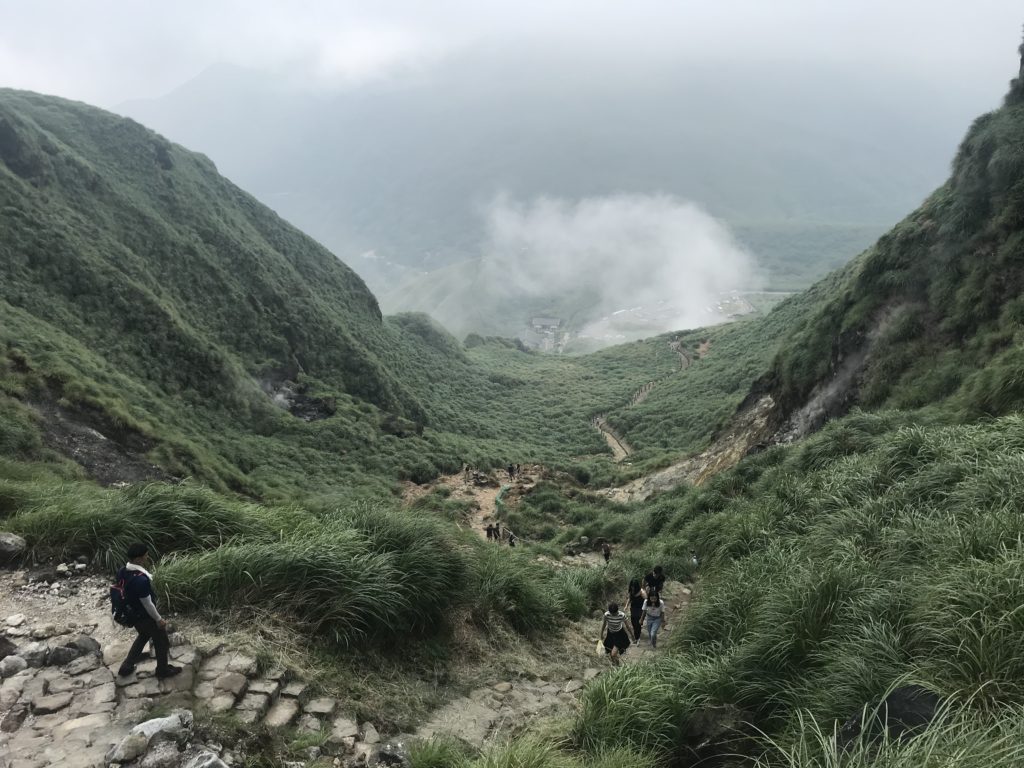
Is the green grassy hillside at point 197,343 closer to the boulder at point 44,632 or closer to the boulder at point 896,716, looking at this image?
the boulder at point 44,632

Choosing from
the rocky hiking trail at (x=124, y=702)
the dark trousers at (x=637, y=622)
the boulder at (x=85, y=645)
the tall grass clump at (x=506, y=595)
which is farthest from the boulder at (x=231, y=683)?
the dark trousers at (x=637, y=622)

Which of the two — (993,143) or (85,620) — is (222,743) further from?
(993,143)

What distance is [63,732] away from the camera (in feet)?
14.6

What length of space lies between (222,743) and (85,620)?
8.91ft

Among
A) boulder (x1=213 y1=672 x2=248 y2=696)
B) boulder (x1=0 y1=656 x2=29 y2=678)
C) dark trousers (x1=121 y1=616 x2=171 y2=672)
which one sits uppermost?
dark trousers (x1=121 y1=616 x2=171 y2=672)

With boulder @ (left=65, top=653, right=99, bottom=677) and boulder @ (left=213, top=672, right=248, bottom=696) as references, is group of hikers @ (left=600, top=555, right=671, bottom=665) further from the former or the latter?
boulder @ (left=65, top=653, right=99, bottom=677)

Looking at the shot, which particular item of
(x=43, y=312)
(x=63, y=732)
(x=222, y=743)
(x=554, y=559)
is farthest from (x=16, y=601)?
(x=43, y=312)

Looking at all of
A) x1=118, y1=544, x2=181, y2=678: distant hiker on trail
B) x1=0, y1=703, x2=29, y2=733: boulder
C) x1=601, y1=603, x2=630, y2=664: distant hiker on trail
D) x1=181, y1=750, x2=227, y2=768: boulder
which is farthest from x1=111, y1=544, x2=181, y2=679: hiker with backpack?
x1=601, y1=603, x2=630, y2=664: distant hiker on trail

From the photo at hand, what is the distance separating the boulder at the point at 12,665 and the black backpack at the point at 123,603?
0.95 m

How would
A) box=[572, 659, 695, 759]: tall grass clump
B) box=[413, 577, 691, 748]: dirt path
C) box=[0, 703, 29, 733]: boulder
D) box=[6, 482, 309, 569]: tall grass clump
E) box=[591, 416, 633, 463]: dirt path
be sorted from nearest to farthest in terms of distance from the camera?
box=[0, 703, 29, 733]: boulder, box=[572, 659, 695, 759]: tall grass clump, box=[413, 577, 691, 748]: dirt path, box=[6, 482, 309, 569]: tall grass clump, box=[591, 416, 633, 463]: dirt path

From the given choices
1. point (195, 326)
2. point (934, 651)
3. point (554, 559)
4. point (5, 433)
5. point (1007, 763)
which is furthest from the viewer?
point (195, 326)

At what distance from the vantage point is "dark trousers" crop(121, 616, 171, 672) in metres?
5.06

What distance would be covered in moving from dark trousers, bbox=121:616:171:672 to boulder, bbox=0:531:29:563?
3.08 m

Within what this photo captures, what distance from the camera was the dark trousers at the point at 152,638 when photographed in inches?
199
